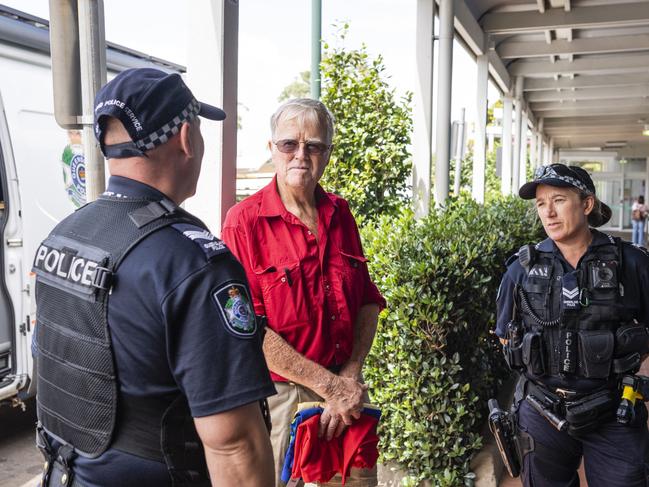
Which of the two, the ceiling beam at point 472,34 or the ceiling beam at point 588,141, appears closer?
the ceiling beam at point 472,34

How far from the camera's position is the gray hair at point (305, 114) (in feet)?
8.26

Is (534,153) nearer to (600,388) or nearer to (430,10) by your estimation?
(430,10)

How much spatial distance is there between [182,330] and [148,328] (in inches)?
2.8

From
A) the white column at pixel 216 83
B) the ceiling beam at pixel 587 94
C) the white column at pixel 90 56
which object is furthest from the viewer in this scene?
the ceiling beam at pixel 587 94

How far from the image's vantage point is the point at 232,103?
2.99 m

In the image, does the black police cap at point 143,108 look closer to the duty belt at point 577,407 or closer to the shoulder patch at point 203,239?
the shoulder patch at point 203,239

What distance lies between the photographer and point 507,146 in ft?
43.9

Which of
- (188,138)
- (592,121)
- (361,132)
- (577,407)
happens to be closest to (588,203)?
(577,407)

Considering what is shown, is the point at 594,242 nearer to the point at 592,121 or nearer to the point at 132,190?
the point at 132,190

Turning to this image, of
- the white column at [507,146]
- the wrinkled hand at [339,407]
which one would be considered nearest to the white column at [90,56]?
the wrinkled hand at [339,407]

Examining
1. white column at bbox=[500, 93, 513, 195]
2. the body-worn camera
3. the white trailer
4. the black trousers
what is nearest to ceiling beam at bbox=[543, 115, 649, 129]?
white column at bbox=[500, 93, 513, 195]

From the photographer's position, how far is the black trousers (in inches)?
104

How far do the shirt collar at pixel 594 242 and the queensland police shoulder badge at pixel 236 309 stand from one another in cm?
190

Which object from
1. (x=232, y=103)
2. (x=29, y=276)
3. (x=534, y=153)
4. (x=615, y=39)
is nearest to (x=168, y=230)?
(x=232, y=103)
